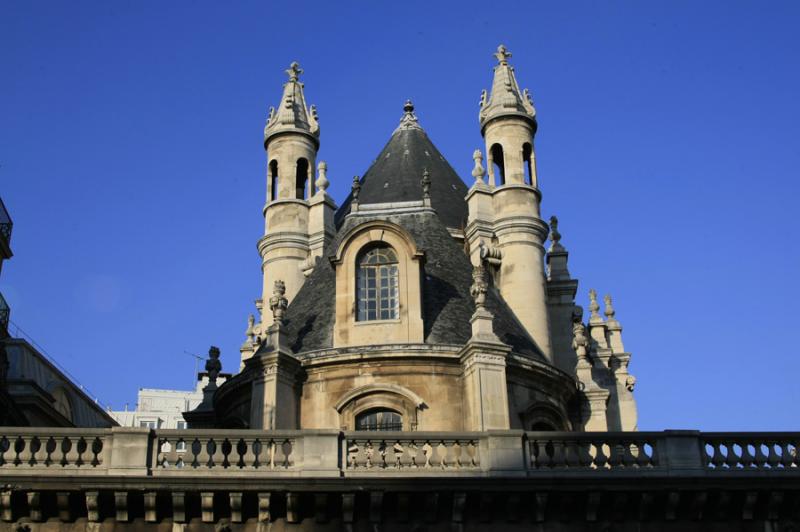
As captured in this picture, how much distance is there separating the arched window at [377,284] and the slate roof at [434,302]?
3.02ft

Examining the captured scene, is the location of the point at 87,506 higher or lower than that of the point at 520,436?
lower

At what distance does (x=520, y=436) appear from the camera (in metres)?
20.9

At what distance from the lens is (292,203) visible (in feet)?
119

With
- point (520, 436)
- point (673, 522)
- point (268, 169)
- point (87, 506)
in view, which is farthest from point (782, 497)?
point (268, 169)

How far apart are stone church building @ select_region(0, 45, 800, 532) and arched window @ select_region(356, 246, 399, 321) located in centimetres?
6

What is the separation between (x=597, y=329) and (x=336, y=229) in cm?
1010

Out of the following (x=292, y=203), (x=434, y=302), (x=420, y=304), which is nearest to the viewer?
(x=420, y=304)

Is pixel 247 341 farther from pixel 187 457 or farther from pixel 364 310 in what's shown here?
pixel 187 457

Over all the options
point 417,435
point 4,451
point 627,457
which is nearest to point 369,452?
point 417,435

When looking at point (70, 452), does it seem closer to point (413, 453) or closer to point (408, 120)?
point (413, 453)

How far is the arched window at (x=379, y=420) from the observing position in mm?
25891

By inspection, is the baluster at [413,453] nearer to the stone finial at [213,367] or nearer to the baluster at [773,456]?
the baluster at [773,456]

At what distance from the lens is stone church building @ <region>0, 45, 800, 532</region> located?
782 inches

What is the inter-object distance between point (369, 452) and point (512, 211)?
1499 centimetres
